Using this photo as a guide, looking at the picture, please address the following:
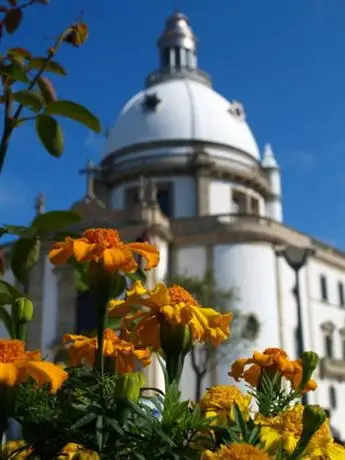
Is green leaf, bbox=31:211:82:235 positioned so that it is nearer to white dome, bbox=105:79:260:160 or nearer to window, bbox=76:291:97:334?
window, bbox=76:291:97:334

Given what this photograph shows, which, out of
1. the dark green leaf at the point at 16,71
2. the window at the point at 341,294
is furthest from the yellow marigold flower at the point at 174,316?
the window at the point at 341,294

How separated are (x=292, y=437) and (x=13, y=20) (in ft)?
5.08

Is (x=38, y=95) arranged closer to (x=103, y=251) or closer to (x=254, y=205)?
(x=103, y=251)

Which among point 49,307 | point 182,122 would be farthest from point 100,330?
point 182,122

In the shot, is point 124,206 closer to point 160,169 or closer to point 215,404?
point 160,169

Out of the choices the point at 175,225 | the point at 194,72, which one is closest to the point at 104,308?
the point at 175,225

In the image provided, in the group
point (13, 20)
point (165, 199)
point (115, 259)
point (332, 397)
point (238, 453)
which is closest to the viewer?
point (238, 453)

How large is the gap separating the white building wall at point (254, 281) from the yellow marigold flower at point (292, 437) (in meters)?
29.1

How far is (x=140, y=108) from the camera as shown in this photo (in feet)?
128

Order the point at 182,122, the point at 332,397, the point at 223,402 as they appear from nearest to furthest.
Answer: the point at 223,402 < the point at 332,397 < the point at 182,122

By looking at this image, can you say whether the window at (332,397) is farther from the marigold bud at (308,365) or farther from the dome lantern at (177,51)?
the marigold bud at (308,365)

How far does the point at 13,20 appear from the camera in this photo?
7.72 feet

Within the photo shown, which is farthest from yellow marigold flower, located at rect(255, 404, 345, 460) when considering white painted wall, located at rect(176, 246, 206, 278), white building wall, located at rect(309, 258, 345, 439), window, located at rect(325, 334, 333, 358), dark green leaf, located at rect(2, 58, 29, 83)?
window, located at rect(325, 334, 333, 358)

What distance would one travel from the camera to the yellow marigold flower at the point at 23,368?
1.48 meters
